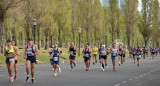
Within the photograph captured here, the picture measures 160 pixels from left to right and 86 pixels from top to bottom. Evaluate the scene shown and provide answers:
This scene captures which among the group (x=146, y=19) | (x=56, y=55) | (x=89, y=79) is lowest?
(x=89, y=79)

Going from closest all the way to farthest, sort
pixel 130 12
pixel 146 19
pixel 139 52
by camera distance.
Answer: pixel 139 52, pixel 130 12, pixel 146 19

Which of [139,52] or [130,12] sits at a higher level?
[130,12]

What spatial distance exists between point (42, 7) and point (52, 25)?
657 cm

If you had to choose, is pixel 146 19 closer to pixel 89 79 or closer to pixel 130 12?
pixel 130 12

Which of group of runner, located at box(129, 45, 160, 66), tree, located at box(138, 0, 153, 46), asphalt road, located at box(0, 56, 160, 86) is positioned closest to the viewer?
asphalt road, located at box(0, 56, 160, 86)

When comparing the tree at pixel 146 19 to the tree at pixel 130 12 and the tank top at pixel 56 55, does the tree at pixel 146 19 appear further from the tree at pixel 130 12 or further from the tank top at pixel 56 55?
the tank top at pixel 56 55

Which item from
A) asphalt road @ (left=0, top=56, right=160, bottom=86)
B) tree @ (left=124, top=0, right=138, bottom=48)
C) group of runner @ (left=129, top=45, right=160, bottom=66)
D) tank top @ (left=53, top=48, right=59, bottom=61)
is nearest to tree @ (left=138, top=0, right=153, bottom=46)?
tree @ (left=124, top=0, right=138, bottom=48)

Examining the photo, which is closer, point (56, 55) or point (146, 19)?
point (56, 55)

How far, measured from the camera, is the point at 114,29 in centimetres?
8150

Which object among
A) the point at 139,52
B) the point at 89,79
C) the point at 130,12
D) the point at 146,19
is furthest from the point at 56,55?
the point at 146,19

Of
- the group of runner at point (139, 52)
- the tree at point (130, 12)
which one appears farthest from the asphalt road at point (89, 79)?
the tree at point (130, 12)

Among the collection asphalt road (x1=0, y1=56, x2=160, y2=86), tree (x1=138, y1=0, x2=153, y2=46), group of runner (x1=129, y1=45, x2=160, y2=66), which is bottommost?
asphalt road (x1=0, y1=56, x2=160, y2=86)

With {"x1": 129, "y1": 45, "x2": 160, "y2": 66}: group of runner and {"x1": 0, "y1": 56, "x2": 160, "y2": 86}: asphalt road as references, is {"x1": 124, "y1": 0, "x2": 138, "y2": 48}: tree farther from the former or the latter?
{"x1": 0, "y1": 56, "x2": 160, "y2": 86}: asphalt road

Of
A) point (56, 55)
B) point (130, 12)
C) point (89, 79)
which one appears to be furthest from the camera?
point (130, 12)
